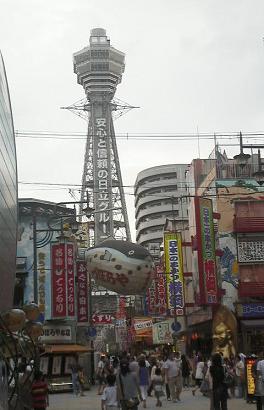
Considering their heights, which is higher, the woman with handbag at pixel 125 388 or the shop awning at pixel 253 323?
the shop awning at pixel 253 323

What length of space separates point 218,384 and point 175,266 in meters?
28.4

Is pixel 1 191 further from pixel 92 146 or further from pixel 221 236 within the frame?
pixel 92 146

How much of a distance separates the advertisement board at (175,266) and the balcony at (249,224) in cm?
635

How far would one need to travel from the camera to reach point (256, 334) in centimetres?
4112

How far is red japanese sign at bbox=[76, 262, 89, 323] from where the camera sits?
4344cm

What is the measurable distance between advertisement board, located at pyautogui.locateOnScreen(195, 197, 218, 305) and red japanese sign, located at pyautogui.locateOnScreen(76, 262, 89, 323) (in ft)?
23.9

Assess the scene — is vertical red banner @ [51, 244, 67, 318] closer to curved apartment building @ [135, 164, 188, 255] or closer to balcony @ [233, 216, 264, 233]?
balcony @ [233, 216, 264, 233]

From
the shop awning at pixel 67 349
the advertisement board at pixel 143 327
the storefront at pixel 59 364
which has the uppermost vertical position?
the advertisement board at pixel 143 327

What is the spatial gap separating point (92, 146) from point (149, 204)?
31626mm

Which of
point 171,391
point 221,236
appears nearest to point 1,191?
point 171,391

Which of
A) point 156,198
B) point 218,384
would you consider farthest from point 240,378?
point 156,198

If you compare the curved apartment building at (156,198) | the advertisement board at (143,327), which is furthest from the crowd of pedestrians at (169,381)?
the curved apartment building at (156,198)

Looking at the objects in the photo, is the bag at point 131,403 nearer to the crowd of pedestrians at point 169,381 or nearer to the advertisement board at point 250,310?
the crowd of pedestrians at point 169,381

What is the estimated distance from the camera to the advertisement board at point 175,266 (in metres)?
46.8
